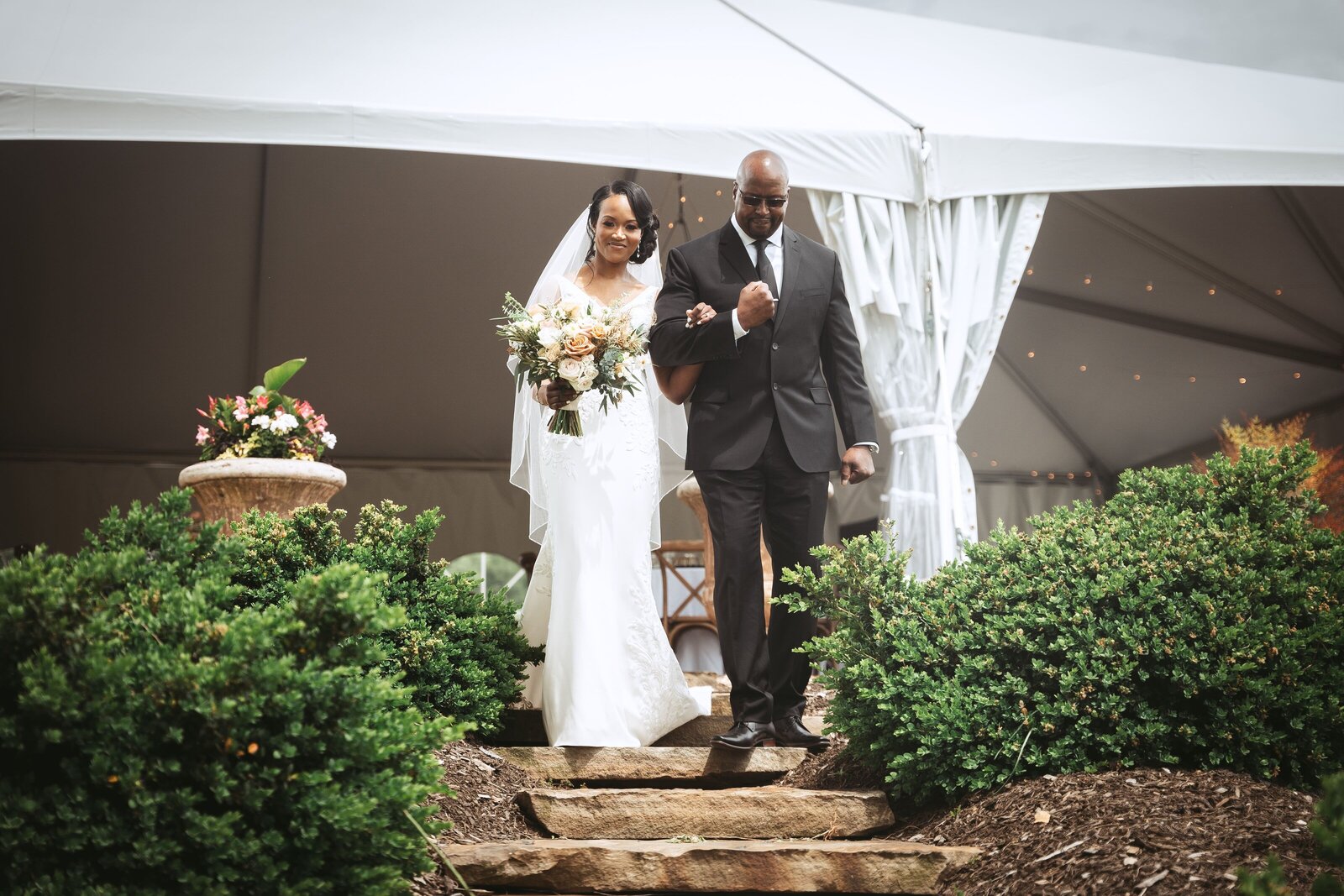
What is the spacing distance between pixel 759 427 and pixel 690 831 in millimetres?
1337

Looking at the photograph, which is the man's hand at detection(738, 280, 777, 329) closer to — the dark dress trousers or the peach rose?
the dark dress trousers

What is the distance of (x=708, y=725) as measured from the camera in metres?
4.32

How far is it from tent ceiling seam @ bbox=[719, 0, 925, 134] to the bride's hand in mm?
2278

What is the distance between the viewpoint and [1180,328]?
950 cm

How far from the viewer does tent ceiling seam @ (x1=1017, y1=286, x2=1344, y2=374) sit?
9.28 meters

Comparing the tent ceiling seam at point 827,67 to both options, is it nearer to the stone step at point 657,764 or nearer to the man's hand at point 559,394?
the man's hand at point 559,394

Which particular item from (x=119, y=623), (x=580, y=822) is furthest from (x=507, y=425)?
(x=119, y=623)

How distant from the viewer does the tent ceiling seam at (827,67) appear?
5539 mm

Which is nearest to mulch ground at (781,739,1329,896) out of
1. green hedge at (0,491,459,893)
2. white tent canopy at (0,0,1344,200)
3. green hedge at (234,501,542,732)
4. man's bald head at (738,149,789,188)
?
green hedge at (0,491,459,893)

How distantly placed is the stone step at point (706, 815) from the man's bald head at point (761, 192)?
6.27 ft

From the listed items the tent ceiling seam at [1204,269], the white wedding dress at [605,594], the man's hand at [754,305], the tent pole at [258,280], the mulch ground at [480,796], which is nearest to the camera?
the mulch ground at [480,796]

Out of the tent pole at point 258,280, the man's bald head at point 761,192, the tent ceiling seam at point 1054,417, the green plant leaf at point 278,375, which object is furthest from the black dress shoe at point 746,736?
the tent ceiling seam at point 1054,417

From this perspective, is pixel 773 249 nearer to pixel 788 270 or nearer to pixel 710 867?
pixel 788 270

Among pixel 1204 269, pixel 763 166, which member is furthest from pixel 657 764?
pixel 1204 269
